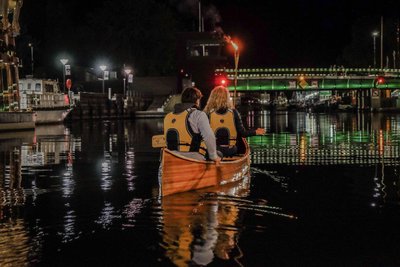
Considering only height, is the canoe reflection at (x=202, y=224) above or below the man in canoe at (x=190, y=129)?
below

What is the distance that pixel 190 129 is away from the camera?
13719mm

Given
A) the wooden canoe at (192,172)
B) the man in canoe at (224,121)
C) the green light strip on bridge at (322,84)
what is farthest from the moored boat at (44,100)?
the green light strip on bridge at (322,84)

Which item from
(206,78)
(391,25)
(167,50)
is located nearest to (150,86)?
(167,50)

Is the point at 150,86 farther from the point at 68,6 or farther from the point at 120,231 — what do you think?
the point at 120,231

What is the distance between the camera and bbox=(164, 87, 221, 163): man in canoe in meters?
13.4

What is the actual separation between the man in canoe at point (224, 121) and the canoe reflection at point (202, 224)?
1.28 metres

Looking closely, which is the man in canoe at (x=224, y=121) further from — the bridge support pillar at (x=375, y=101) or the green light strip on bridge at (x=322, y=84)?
the green light strip on bridge at (x=322, y=84)

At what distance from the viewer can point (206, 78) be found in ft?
282

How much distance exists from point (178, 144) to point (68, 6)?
334ft

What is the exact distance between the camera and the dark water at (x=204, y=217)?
8484 mm

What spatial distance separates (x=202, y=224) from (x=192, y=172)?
316 cm

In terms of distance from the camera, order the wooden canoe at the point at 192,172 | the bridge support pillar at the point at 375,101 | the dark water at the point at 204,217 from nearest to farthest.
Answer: the dark water at the point at 204,217
the wooden canoe at the point at 192,172
the bridge support pillar at the point at 375,101

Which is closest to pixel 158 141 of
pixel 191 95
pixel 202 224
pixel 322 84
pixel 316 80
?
pixel 191 95

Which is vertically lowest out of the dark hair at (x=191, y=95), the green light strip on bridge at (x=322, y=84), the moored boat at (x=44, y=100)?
the dark hair at (x=191, y=95)
